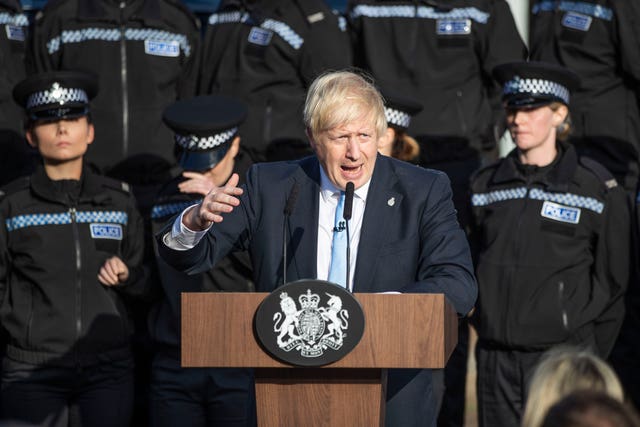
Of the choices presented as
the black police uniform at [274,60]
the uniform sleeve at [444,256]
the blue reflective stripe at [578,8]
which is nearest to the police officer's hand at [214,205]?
the uniform sleeve at [444,256]

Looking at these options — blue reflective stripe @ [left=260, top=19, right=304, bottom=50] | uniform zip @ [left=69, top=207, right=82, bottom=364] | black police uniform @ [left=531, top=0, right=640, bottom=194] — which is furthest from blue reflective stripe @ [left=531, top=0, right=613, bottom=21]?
uniform zip @ [left=69, top=207, right=82, bottom=364]

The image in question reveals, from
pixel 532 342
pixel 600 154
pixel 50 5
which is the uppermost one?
pixel 50 5

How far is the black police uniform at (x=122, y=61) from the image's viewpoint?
6660 millimetres

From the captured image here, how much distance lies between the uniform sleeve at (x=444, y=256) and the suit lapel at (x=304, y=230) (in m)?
0.37

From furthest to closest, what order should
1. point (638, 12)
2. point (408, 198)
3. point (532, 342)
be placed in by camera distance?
point (638, 12), point (532, 342), point (408, 198)

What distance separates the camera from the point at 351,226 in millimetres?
3975

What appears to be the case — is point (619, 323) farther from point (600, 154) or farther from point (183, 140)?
point (183, 140)

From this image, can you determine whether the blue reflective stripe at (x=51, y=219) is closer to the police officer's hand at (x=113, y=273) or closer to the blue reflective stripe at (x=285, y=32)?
the police officer's hand at (x=113, y=273)

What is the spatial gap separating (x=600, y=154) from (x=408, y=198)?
309 centimetres

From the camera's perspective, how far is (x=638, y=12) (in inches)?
259

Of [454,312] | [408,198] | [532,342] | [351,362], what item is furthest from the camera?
[532,342]

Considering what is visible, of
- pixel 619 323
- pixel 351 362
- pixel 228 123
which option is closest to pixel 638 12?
pixel 619 323

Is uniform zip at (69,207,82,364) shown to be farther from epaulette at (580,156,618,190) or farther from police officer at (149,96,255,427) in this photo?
epaulette at (580,156,618,190)

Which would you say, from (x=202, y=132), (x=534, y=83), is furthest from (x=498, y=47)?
(x=202, y=132)
